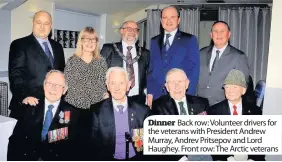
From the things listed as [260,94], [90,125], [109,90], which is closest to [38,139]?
[90,125]

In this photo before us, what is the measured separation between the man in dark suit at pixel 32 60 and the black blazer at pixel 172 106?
893 mm

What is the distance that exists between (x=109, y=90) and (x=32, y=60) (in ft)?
2.44

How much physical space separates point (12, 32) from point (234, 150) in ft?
13.2

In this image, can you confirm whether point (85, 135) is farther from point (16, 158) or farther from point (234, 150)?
point (234, 150)

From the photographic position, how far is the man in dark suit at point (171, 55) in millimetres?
2512

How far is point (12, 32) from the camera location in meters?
4.71

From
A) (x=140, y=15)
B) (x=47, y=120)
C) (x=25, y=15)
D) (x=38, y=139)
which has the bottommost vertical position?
(x=38, y=139)

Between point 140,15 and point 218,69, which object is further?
point 140,15

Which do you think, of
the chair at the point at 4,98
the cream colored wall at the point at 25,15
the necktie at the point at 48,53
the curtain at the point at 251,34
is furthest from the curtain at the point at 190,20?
the necktie at the point at 48,53

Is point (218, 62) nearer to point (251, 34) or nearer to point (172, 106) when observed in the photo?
point (172, 106)

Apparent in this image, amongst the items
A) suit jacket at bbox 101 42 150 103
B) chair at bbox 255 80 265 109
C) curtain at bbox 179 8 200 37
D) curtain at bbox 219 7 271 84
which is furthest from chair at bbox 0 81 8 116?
curtain at bbox 219 7 271 84

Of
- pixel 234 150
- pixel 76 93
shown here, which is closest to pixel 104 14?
pixel 76 93

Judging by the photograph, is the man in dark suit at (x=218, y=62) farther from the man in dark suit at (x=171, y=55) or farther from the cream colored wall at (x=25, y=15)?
the cream colored wall at (x=25, y=15)

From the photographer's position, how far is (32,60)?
2.37 meters
